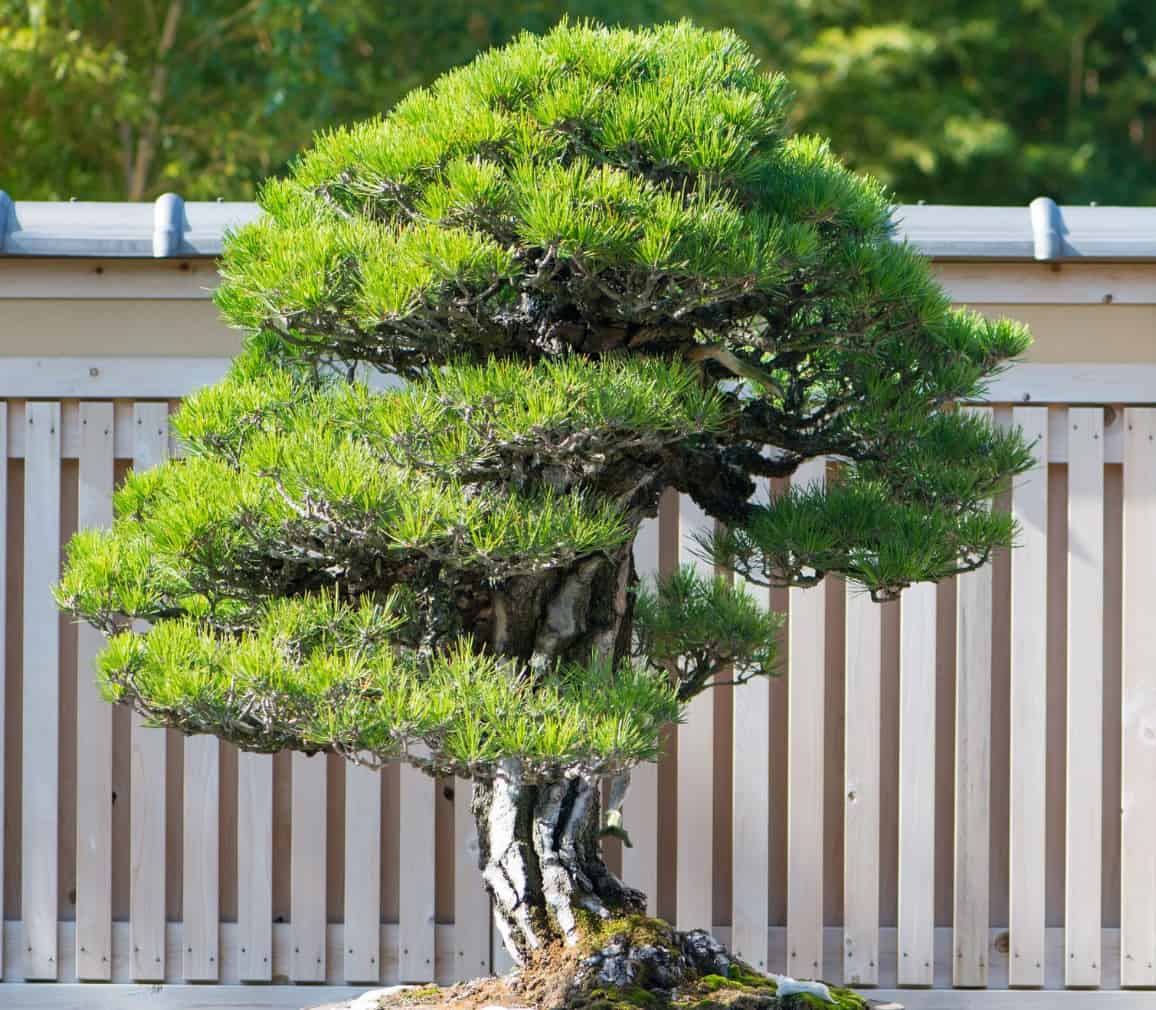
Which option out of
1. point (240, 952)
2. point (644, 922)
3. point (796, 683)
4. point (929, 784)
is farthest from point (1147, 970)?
point (240, 952)

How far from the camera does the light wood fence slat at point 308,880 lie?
9.71ft

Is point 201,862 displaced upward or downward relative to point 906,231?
downward

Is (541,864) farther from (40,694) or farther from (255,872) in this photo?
(40,694)

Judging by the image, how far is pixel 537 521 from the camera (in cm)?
147

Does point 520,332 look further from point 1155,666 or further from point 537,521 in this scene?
point 1155,666

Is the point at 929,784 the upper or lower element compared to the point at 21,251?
lower

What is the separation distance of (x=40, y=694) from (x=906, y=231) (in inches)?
80.4

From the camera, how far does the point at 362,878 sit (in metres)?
2.97

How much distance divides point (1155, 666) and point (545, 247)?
2.01 metres

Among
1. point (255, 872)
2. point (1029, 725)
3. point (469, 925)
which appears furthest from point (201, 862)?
point (1029, 725)

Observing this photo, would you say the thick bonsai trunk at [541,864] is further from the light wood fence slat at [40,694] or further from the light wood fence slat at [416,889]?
the light wood fence slat at [40,694]

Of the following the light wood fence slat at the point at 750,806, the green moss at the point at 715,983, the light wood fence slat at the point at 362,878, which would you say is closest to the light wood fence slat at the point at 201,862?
the light wood fence slat at the point at 362,878

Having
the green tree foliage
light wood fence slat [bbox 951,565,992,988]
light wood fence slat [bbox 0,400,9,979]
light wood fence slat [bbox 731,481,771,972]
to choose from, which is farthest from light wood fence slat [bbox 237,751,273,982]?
the green tree foliage

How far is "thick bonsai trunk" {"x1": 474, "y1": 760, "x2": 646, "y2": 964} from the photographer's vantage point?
1.68 metres
